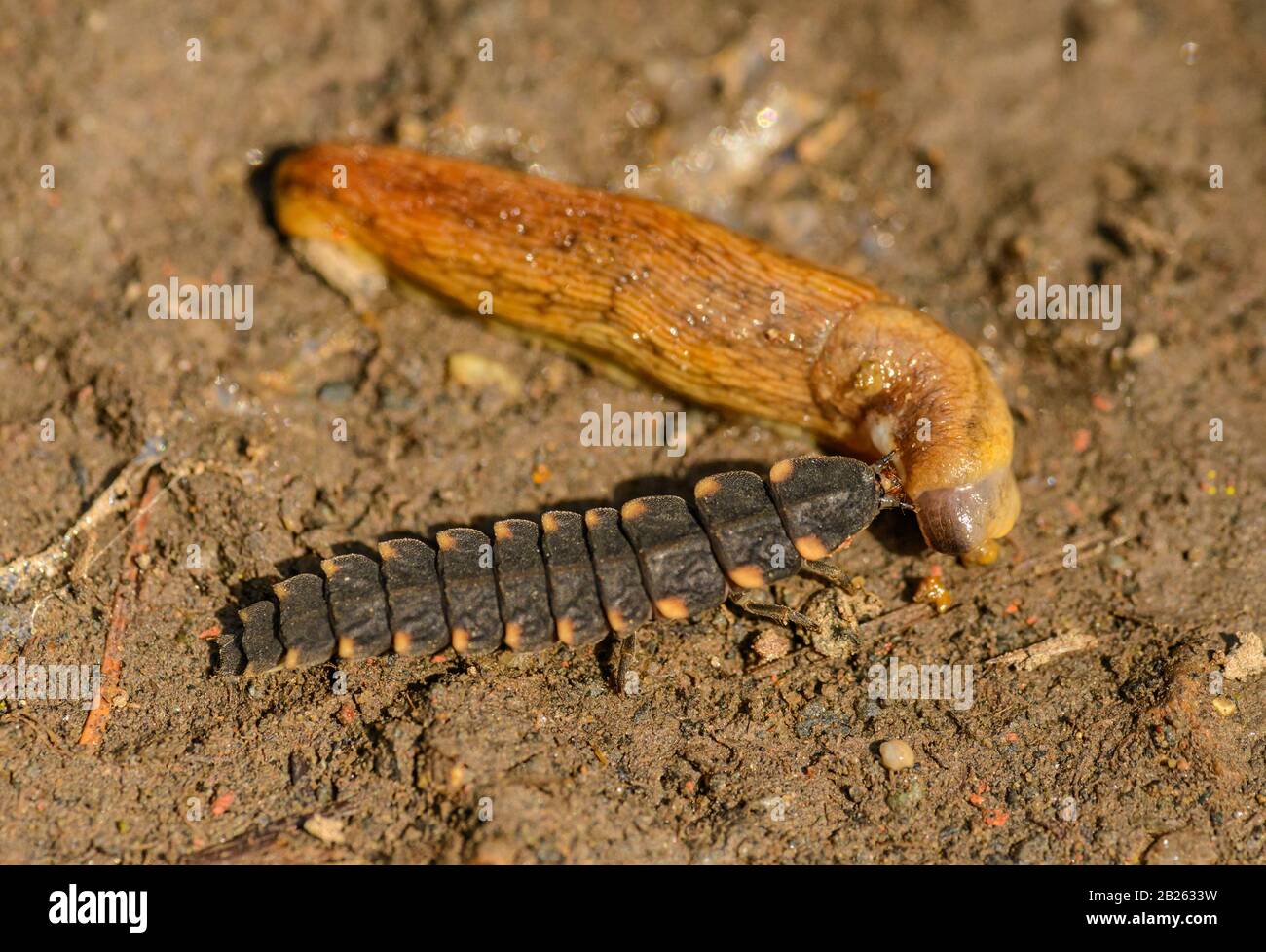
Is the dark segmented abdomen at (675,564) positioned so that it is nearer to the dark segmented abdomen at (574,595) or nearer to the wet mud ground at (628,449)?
the dark segmented abdomen at (574,595)

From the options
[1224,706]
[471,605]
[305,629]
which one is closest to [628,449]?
[471,605]

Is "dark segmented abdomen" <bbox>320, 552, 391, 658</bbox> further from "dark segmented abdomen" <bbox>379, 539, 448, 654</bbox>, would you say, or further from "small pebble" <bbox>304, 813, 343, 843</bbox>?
"small pebble" <bbox>304, 813, 343, 843</bbox>

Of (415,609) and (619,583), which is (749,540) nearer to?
(619,583)

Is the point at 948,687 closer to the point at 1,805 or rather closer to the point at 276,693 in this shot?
the point at 276,693

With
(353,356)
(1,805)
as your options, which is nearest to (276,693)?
(1,805)

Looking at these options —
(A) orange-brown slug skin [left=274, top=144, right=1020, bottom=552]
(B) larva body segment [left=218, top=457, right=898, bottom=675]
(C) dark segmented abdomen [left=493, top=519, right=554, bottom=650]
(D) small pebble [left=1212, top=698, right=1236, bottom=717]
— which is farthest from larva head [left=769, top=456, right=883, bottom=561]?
(D) small pebble [left=1212, top=698, right=1236, bottom=717]

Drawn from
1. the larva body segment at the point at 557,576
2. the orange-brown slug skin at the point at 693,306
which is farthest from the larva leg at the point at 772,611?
the orange-brown slug skin at the point at 693,306
